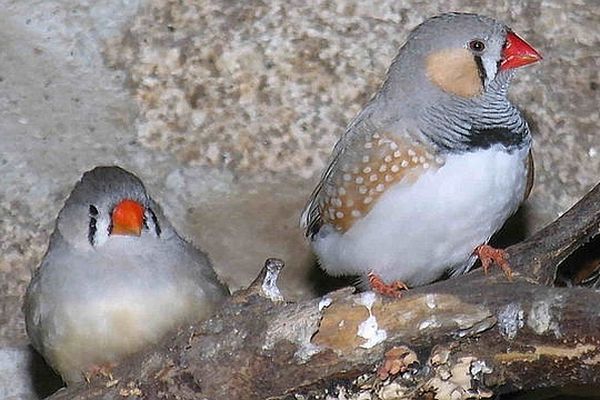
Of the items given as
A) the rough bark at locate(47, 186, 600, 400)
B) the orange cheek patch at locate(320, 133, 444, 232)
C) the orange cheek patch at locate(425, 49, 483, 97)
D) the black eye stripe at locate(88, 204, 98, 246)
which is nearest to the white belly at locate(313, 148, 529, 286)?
the orange cheek patch at locate(320, 133, 444, 232)

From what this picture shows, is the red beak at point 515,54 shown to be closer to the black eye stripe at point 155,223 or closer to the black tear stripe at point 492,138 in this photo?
the black tear stripe at point 492,138

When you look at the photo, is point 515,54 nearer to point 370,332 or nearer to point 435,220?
point 435,220

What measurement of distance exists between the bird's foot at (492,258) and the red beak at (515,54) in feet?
1.33

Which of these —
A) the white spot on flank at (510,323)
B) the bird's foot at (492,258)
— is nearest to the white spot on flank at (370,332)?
A: the white spot on flank at (510,323)

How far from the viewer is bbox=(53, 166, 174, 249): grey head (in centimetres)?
273

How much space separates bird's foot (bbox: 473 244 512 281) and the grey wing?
360mm

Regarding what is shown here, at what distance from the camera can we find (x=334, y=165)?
2.97m

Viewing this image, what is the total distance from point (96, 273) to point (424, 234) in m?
0.72

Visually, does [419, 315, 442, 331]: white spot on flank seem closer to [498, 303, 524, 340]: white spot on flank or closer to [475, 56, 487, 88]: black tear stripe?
[498, 303, 524, 340]: white spot on flank

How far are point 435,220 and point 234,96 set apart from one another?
1.06 meters

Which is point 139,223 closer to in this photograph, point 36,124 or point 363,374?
point 363,374

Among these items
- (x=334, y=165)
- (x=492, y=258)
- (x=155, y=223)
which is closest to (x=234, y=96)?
(x=334, y=165)

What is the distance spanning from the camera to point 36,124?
11.7 ft

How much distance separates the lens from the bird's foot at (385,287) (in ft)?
8.13
